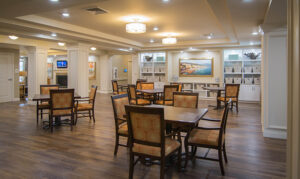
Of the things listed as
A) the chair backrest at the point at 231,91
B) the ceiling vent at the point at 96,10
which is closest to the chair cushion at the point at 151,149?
the ceiling vent at the point at 96,10

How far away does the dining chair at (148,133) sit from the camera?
2.23 m

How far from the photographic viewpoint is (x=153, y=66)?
11836mm

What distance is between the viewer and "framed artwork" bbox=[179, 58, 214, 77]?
10594mm

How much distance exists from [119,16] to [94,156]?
3549mm

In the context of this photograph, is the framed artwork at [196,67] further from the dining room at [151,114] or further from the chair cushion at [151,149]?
the chair cushion at [151,149]

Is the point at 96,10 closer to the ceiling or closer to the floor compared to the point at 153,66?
closer to the ceiling

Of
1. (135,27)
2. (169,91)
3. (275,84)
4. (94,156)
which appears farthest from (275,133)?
(135,27)

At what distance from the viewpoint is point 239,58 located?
32.7 ft

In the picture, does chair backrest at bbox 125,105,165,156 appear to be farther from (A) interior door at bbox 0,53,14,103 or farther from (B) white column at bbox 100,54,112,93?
(B) white column at bbox 100,54,112,93

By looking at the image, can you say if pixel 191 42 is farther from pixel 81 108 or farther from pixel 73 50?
pixel 81 108

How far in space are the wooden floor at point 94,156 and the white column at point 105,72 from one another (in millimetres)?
8399

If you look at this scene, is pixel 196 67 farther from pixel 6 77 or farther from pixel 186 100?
pixel 6 77

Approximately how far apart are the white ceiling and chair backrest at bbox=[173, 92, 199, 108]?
168cm

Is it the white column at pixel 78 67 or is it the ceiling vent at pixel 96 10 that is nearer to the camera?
the ceiling vent at pixel 96 10
